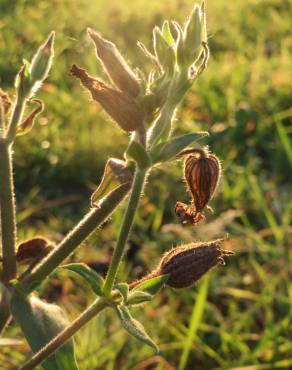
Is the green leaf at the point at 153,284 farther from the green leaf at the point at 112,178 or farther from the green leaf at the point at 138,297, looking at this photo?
the green leaf at the point at 112,178

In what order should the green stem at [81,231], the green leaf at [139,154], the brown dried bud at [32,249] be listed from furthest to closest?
1. the brown dried bud at [32,249]
2. the green stem at [81,231]
3. the green leaf at [139,154]

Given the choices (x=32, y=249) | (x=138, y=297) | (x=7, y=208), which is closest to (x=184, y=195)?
(x=32, y=249)

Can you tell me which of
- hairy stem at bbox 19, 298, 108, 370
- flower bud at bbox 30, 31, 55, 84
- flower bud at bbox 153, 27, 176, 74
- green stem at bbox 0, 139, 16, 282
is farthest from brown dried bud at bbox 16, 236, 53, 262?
flower bud at bbox 153, 27, 176, 74

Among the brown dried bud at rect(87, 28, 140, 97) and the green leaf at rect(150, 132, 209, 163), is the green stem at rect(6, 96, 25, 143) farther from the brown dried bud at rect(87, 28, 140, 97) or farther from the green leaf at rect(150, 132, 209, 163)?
the green leaf at rect(150, 132, 209, 163)

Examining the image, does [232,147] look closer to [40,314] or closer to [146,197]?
[146,197]

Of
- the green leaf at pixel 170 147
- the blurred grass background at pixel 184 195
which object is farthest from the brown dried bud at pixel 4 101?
the green leaf at pixel 170 147

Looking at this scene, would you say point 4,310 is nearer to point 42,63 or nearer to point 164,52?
point 42,63
